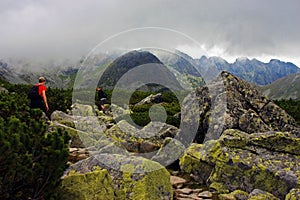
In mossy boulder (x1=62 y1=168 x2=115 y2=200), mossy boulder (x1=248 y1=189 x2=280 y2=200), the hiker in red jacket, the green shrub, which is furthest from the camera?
the hiker in red jacket

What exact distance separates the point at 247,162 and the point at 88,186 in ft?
18.3

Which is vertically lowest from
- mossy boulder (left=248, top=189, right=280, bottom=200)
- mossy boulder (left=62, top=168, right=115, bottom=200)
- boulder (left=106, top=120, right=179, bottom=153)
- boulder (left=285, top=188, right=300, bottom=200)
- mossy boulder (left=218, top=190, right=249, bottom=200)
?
mossy boulder (left=218, top=190, right=249, bottom=200)

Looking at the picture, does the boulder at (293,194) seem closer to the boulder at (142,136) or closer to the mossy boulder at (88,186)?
the mossy boulder at (88,186)

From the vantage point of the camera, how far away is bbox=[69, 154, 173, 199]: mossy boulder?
9.05 m

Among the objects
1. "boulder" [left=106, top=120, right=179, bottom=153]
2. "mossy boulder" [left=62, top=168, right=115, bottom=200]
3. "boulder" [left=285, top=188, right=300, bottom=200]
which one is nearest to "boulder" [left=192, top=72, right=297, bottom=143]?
"boulder" [left=106, top=120, right=179, bottom=153]

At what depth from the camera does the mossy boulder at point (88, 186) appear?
8180mm

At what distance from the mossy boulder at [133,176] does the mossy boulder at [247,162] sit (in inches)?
99.7

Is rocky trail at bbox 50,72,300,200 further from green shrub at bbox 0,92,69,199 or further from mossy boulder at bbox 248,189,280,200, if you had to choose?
green shrub at bbox 0,92,69,199

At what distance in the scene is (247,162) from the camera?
37.3ft

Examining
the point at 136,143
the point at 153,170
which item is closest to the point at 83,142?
the point at 136,143

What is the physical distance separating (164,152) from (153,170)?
13.9 ft

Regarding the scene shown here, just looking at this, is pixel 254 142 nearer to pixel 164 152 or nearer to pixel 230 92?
pixel 164 152

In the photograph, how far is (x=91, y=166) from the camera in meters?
9.60

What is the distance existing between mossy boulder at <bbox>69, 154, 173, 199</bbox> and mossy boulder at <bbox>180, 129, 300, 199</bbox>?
253cm
